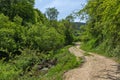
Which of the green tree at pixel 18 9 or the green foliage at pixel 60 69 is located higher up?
the green tree at pixel 18 9

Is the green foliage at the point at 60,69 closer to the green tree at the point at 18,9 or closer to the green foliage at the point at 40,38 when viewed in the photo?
the green foliage at the point at 40,38

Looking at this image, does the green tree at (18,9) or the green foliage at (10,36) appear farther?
the green tree at (18,9)

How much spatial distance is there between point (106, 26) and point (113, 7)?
2790 millimetres

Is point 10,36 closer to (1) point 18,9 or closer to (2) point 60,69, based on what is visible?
(2) point 60,69

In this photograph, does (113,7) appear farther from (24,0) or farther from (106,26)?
(24,0)

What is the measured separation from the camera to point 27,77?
1867cm

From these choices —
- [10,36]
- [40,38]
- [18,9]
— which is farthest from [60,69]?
[18,9]

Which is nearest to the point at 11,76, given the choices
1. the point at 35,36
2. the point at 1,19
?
the point at 1,19

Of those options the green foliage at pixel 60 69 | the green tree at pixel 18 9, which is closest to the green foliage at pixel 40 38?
the green tree at pixel 18 9

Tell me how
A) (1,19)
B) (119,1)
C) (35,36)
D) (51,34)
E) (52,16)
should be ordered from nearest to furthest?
(119,1) < (1,19) < (35,36) < (51,34) < (52,16)

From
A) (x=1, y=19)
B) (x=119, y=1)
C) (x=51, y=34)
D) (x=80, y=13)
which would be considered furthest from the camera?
(x=51, y=34)

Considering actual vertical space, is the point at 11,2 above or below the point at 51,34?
above

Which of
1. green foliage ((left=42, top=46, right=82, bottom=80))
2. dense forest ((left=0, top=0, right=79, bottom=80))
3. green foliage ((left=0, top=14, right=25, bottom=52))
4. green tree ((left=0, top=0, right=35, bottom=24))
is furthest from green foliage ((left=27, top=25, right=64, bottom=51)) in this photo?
green foliage ((left=42, top=46, right=82, bottom=80))

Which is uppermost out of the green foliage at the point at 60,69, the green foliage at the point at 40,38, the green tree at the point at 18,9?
the green tree at the point at 18,9
